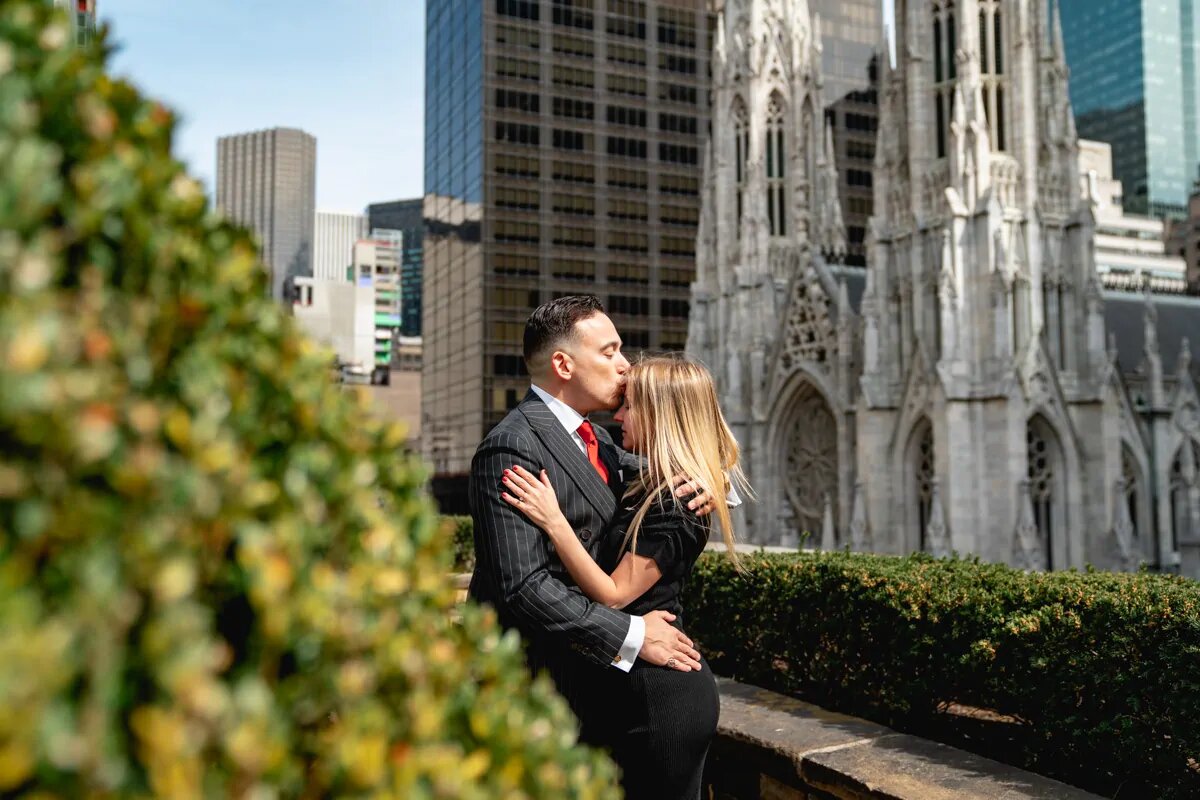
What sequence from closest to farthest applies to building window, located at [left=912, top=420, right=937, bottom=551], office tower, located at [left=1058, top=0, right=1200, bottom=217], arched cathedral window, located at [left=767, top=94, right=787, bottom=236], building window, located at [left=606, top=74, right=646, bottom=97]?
building window, located at [left=912, top=420, right=937, bottom=551], arched cathedral window, located at [left=767, top=94, right=787, bottom=236], building window, located at [left=606, top=74, right=646, bottom=97], office tower, located at [left=1058, top=0, right=1200, bottom=217]

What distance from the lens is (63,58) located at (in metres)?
1.15

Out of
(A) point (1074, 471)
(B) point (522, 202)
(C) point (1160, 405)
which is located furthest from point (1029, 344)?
(B) point (522, 202)

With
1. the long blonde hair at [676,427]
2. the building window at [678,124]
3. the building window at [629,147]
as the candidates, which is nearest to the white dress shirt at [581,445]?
the long blonde hair at [676,427]

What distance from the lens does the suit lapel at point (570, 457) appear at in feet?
10.6

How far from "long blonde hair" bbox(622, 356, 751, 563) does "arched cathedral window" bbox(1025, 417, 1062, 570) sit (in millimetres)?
25615

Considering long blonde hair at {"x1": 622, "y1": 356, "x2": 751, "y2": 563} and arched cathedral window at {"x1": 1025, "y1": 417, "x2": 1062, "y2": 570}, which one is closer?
long blonde hair at {"x1": 622, "y1": 356, "x2": 751, "y2": 563}

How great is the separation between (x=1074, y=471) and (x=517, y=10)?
43996 mm

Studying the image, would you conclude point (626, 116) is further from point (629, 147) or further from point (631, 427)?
point (631, 427)

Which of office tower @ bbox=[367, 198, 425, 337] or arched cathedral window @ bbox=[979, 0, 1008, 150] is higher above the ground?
office tower @ bbox=[367, 198, 425, 337]

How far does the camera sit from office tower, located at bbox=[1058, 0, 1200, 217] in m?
92.2

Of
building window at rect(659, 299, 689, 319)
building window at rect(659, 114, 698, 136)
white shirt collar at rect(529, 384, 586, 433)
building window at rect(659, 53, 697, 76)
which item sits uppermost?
building window at rect(659, 53, 697, 76)

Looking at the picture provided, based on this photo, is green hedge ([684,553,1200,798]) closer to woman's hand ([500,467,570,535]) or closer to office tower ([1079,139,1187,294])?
woman's hand ([500,467,570,535])

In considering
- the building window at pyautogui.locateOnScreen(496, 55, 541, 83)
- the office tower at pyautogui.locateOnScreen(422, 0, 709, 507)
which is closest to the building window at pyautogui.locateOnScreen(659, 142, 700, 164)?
the office tower at pyautogui.locateOnScreen(422, 0, 709, 507)

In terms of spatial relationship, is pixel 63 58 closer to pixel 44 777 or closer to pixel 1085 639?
pixel 44 777
